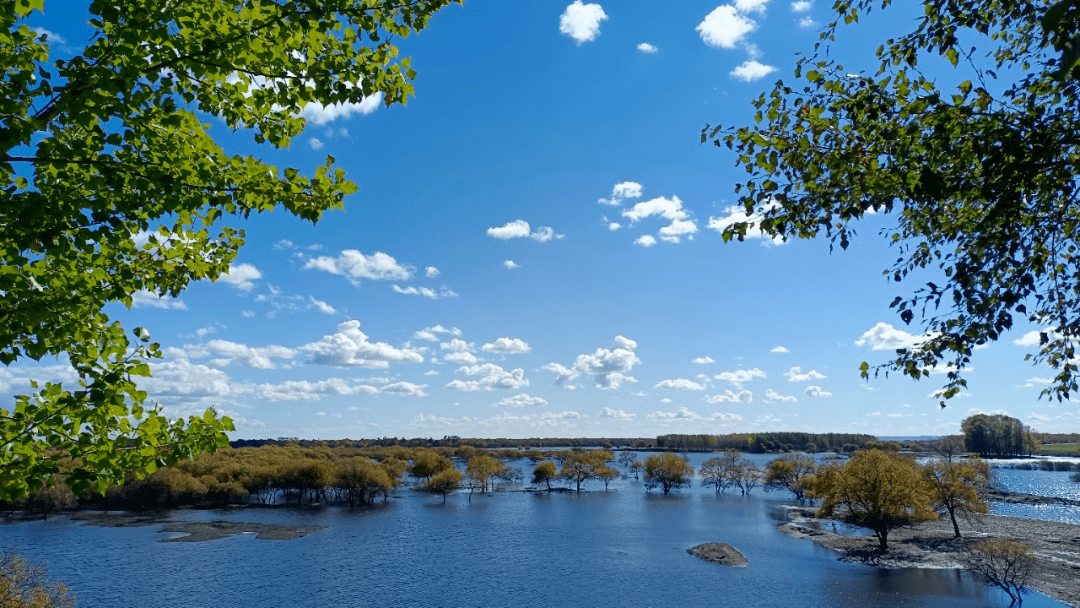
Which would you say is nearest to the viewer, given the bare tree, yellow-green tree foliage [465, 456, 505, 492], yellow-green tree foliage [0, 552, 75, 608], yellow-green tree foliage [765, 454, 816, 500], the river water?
yellow-green tree foliage [0, 552, 75, 608]

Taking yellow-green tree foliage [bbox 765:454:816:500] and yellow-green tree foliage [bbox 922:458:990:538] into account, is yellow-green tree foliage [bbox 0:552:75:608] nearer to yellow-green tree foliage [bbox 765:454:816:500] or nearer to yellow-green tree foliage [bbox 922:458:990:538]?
yellow-green tree foliage [bbox 922:458:990:538]

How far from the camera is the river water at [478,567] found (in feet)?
137

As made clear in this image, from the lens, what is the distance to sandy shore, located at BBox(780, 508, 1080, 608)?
43781 millimetres

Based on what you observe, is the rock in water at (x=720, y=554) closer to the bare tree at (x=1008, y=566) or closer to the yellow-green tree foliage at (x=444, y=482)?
the bare tree at (x=1008, y=566)

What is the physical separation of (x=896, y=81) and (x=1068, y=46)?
4.93 m

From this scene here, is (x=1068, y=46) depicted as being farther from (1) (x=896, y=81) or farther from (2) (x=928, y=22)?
(2) (x=928, y=22)

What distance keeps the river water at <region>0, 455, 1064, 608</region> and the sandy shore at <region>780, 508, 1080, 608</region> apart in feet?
7.21

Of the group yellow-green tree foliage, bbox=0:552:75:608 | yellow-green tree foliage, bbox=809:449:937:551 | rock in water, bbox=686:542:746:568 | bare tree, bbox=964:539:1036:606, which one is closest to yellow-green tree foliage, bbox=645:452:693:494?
rock in water, bbox=686:542:746:568

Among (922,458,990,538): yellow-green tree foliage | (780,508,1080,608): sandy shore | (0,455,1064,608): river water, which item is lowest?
(0,455,1064,608): river water

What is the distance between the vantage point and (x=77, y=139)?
5652 millimetres

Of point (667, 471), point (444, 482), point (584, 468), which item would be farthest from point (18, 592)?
point (584, 468)

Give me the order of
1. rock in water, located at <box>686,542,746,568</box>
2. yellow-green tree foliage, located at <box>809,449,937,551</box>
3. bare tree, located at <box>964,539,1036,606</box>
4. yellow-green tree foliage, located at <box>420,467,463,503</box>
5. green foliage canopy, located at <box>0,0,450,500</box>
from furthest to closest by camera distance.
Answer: yellow-green tree foliage, located at <box>420,467,463,503</box> < rock in water, located at <box>686,542,746,568</box> < yellow-green tree foliage, located at <box>809,449,937,551</box> < bare tree, located at <box>964,539,1036,606</box> < green foliage canopy, located at <box>0,0,450,500</box>

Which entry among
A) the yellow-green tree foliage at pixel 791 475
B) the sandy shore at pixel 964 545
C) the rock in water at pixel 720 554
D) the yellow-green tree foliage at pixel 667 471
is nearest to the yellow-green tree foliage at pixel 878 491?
the sandy shore at pixel 964 545

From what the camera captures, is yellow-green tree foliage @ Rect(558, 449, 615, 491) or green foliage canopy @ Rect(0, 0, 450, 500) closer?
green foliage canopy @ Rect(0, 0, 450, 500)
